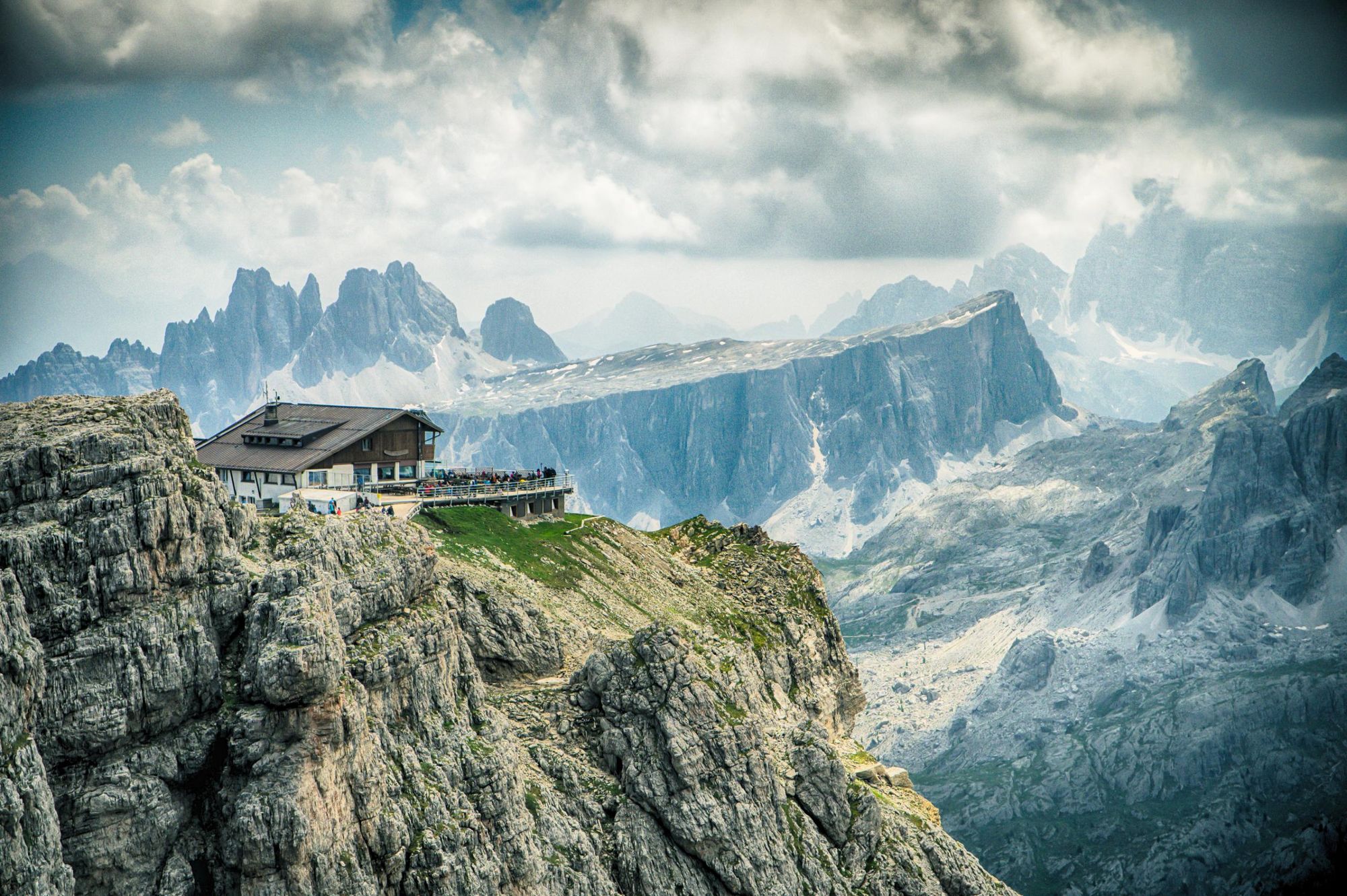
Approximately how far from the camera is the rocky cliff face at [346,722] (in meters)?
39.1

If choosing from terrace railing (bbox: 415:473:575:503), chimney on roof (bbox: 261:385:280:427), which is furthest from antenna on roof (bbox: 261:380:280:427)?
terrace railing (bbox: 415:473:575:503)

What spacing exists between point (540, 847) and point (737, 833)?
1192cm

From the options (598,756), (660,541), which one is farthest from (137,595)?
(660,541)

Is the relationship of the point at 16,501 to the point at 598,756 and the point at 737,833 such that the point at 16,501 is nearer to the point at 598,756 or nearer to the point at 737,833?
the point at 598,756

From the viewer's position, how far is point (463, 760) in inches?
1998

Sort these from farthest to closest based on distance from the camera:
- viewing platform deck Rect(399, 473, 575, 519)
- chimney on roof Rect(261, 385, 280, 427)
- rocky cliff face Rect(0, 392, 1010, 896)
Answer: chimney on roof Rect(261, 385, 280, 427)
viewing platform deck Rect(399, 473, 575, 519)
rocky cliff face Rect(0, 392, 1010, 896)

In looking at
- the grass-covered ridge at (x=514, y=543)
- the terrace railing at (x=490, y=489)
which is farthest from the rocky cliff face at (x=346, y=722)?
the terrace railing at (x=490, y=489)

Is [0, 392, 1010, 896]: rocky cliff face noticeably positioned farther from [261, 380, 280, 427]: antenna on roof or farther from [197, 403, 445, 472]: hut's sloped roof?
[261, 380, 280, 427]: antenna on roof

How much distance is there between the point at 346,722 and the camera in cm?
4409

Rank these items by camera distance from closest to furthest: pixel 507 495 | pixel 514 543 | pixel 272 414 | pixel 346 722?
1. pixel 346 722
2. pixel 514 543
3. pixel 272 414
4. pixel 507 495

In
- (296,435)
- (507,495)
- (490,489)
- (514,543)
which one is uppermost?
(296,435)

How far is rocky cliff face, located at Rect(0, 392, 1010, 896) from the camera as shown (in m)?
39.1

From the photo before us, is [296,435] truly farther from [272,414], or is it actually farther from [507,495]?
[507,495]

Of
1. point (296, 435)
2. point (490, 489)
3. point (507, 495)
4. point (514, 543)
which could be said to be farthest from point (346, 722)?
point (507, 495)
